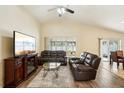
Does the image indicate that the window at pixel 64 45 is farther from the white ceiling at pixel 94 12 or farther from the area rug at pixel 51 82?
the area rug at pixel 51 82

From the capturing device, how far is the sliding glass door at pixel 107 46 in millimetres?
11461

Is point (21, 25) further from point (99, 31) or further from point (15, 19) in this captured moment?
point (99, 31)

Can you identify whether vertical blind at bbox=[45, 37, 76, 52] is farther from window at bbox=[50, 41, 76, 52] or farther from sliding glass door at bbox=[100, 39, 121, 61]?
sliding glass door at bbox=[100, 39, 121, 61]

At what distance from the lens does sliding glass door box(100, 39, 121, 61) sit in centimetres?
1146

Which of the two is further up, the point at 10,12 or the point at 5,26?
the point at 10,12

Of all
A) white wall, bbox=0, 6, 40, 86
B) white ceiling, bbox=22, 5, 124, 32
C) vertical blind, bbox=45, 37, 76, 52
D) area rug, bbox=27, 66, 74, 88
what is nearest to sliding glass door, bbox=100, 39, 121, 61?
vertical blind, bbox=45, 37, 76, 52

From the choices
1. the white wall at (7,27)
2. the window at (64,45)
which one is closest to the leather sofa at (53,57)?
the window at (64,45)

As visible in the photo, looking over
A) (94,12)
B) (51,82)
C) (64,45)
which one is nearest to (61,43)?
(64,45)

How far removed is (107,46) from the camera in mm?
11734
